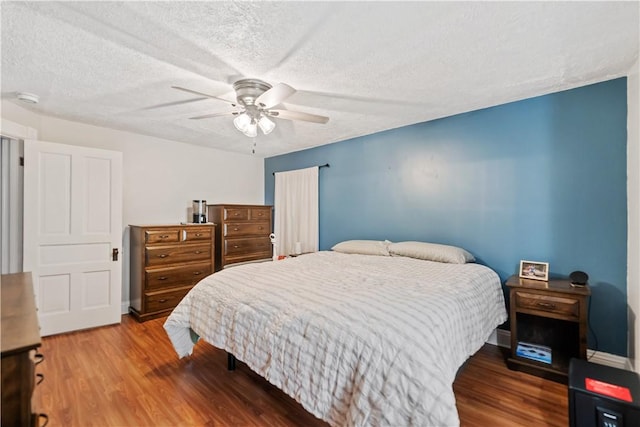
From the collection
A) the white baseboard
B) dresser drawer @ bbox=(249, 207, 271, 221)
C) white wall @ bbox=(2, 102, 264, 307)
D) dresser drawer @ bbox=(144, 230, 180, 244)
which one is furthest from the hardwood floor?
dresser drawer @ bbox=(249, 207, 271, 221)

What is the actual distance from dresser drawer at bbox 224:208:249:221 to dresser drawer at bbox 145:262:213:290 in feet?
2.55

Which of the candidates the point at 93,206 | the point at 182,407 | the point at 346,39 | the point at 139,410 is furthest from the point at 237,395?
the point at 93,206

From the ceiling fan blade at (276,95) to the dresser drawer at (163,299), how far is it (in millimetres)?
2821

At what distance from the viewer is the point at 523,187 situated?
2740mm

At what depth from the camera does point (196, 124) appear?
11.5 feet

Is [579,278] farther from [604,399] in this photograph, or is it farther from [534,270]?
[604,399]

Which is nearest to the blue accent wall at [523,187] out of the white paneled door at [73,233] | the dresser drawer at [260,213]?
the dresser drawer at [260,213]

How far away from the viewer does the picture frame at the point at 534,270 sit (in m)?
2.53

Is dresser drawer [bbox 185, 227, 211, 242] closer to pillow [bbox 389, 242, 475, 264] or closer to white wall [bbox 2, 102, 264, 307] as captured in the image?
white wall [bbox 2, 102, 264, 307]

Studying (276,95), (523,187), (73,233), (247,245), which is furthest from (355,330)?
(247,245)

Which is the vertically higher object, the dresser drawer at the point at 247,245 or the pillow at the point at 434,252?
the pillow at the point at 434,252

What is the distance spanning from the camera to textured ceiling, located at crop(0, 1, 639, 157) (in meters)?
1.53

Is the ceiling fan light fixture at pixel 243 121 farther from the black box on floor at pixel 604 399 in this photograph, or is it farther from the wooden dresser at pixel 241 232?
the black box on floor at pixel 604 399

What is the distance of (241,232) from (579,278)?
13.4 feet
